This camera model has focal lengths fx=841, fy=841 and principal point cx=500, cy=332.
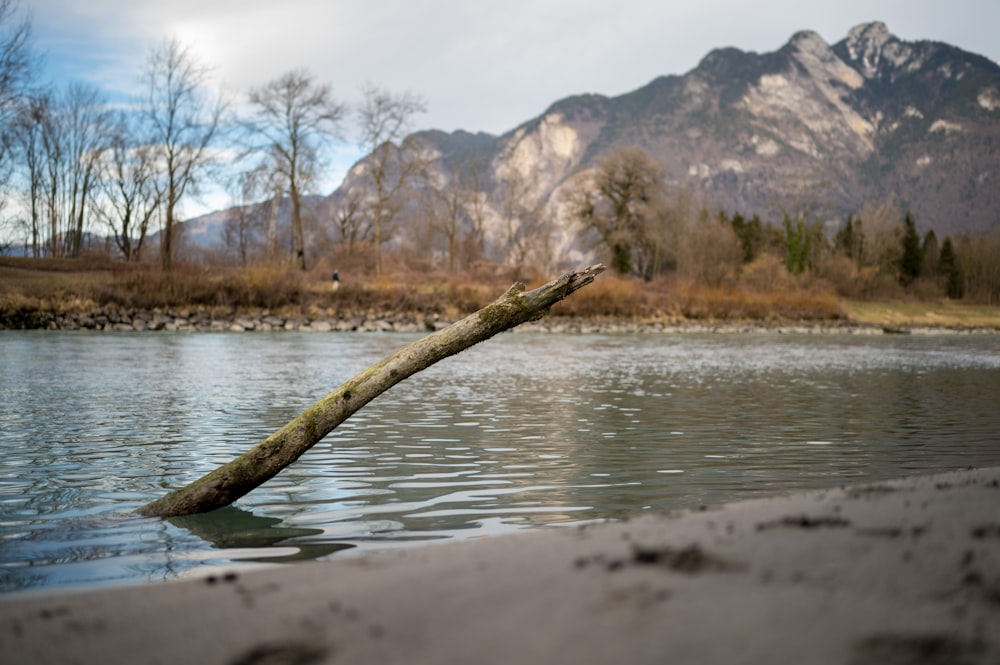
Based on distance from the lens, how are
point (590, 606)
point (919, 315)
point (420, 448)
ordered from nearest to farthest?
1. point (590, 606)
2. point (420, 448)
3. point (919, 315)

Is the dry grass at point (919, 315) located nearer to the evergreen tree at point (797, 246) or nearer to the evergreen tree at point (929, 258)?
the evergreen tree at point (797, 246)

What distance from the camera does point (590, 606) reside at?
2074 mm

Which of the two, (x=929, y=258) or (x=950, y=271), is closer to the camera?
(x=950, y=271)

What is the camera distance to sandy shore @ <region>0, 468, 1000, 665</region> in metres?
1.85

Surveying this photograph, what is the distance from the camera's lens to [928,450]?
8.98 m

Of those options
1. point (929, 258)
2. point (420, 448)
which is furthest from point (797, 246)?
point (420, 448)

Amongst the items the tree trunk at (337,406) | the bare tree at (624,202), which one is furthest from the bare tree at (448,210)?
the tree trunk at (337,406)

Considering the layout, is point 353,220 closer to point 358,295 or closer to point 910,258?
point 358,295

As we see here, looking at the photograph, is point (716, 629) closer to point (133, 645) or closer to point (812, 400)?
point (133, 645)

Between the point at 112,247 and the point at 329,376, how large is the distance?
5204cm

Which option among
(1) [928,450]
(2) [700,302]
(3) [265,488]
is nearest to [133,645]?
(3) [265,488]

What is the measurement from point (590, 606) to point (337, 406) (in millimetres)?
4110

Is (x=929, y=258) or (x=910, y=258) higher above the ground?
(x=929, y=258)

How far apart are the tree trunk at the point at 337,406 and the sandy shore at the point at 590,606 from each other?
330 centimetres
